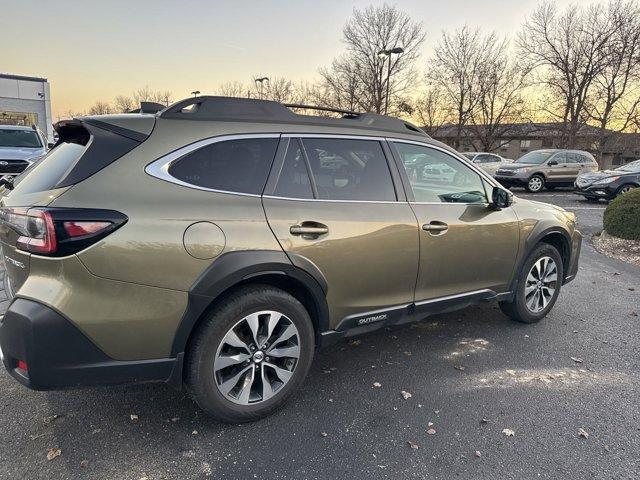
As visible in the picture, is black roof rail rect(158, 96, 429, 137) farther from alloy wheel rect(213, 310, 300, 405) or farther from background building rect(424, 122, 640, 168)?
background building rect(424, 122, 640, 168)

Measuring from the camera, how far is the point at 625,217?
8.11m

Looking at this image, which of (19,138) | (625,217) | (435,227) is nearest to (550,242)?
(435,227)

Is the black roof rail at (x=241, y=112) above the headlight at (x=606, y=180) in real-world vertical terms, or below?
above

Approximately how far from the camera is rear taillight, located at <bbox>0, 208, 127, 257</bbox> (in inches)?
82.8

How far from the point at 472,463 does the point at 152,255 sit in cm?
200

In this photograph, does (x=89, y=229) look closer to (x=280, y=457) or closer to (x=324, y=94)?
(x=280, y=457)

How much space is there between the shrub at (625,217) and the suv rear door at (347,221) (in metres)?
6.71

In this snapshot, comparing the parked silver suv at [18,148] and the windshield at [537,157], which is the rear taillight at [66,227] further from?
the windshield at [537,157]

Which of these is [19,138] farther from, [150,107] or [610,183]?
[610,183]

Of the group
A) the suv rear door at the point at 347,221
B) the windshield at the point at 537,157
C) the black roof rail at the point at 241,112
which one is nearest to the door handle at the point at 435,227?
the suv rear door at the point at 347,221

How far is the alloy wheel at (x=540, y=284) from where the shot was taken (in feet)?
14.0

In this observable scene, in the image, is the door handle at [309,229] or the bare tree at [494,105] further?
the bare tree at [494,105]

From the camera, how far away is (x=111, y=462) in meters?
2.35

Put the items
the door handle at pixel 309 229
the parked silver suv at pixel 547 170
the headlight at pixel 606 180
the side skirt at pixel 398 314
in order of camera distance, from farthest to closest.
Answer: the parked silver suv at pixel 547 170 < the headlight at pixel 606 180 < the side skirt at pixel 398 314 < the door handle at pixel 309 229
